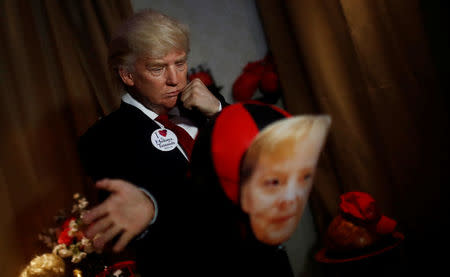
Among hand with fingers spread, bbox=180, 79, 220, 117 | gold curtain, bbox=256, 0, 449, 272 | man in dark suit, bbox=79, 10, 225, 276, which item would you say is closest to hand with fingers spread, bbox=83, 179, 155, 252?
Answer: man in dark suit, bbox=79, 10, 225, 276

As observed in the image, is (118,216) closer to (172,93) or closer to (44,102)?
(172,93)

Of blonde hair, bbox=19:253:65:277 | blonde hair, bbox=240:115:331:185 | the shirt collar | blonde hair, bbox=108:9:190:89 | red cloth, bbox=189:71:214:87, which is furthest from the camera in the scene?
red cloth, bbox=189:71:214:87

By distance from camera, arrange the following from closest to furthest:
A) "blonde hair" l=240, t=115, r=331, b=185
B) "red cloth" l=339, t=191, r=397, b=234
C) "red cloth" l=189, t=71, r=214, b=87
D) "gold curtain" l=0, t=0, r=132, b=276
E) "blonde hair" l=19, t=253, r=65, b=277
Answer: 1. "blonde hair" l=240, t=115, r=331, b=185
2. "red cloth" l=339, t=191, r=397, b=234
3. "blonde hair" l=19, t=253, r=65, b=277
4. "gold curtain" l=0, t=0, r=132, b=276
5. "red cloth" l=189, t=71, r=214, b=87

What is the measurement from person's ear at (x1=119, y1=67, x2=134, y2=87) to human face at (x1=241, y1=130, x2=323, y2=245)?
48cm

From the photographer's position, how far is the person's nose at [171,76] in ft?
2.70

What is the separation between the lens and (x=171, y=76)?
2.71ft

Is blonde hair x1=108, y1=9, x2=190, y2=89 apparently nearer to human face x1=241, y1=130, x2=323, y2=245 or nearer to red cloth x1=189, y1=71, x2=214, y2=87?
human face x1=241, y1=130, x2=323, y2=245

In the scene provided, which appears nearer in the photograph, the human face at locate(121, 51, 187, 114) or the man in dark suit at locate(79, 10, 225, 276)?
the man in dark suit at locate(79, 10, 225, 276)

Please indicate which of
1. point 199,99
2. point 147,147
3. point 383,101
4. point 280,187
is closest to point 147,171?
point 147,147

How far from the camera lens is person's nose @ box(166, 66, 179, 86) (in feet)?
2.70

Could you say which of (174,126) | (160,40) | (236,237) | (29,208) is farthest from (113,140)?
(29,208)

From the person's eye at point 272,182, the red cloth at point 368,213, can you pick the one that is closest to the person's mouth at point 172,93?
the person's eye at point 272,182

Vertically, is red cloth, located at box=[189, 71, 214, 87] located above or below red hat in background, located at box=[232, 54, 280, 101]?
above

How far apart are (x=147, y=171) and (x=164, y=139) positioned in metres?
0.11
